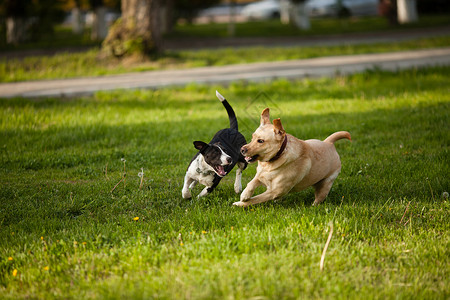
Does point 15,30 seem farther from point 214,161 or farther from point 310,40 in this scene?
point 214,161

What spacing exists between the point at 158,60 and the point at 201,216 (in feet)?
37.3

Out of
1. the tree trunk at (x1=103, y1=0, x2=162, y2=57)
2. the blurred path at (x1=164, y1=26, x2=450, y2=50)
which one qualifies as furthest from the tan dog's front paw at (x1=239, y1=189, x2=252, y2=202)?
the blurred path at (x1=164, y1=26, x2=450, y2=50)

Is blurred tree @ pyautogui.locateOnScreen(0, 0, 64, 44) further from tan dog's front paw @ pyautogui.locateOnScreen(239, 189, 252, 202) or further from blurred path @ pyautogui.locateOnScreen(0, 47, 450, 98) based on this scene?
tan dog's front paw @ pyautogui.locateOnScreen(239, 189, 252, 202)

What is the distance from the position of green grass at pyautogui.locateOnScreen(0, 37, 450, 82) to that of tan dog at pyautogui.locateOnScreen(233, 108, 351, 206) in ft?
33.1

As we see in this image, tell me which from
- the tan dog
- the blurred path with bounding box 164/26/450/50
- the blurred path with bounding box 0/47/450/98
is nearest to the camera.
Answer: the tan dog

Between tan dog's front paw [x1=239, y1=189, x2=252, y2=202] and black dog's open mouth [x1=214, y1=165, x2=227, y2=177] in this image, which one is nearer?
tan dog's front paw [x1=239, y1=189, x2=252, y2=202]

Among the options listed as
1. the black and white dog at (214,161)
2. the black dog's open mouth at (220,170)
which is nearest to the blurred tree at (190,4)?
the black and white dog at (214,161)

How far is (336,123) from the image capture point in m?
7.96

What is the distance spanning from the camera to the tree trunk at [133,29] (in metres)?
14.3

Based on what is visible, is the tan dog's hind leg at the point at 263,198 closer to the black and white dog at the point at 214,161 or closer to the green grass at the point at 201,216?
the green grass at the point at 201,216

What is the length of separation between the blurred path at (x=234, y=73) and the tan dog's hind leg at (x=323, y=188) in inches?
294

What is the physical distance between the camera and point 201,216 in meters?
4.41

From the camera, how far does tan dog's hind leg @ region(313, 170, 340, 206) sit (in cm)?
469

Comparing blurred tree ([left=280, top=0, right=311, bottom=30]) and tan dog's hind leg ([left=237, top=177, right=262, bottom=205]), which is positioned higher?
blurred tree ([left=280, top=0, right=311, bottom=30])
